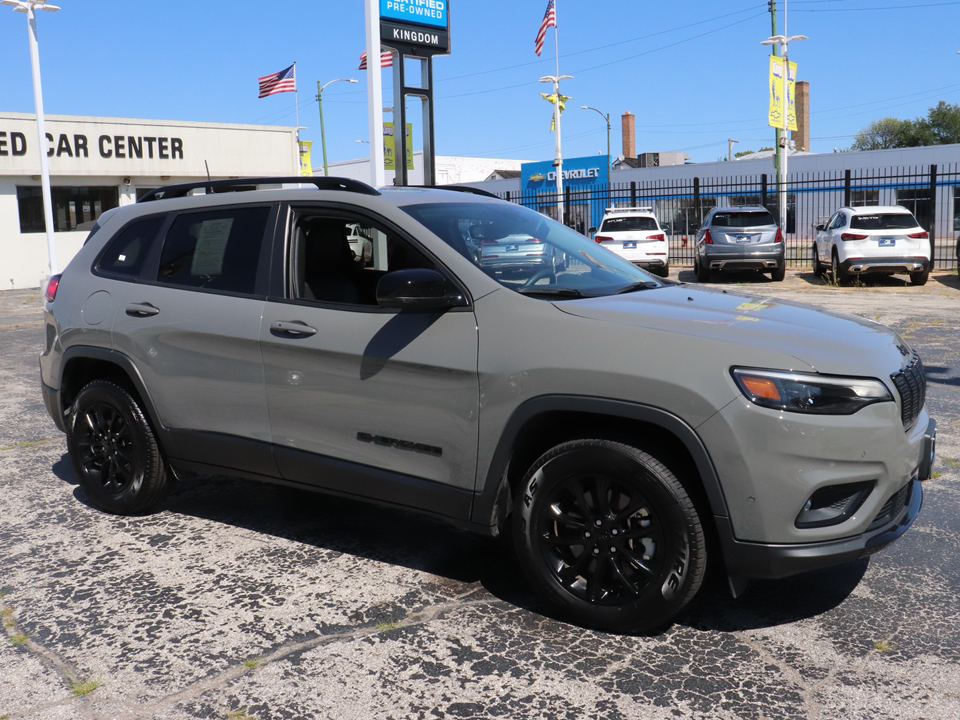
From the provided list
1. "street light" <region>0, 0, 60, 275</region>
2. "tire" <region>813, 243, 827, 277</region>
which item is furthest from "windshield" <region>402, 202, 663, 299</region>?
"street light" <region>0, 0, 60, 275</region>

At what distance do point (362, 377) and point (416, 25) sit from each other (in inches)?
429

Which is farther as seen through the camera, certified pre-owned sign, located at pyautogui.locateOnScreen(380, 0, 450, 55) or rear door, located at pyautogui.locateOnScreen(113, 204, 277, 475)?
certified pre-owned sign, located at pyautogui.locateOnScreen(380, 0, 450, 55)

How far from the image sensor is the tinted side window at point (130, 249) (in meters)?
4.86

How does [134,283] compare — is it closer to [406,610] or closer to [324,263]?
[324,263]

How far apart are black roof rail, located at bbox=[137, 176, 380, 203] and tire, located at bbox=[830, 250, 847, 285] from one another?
16580mm

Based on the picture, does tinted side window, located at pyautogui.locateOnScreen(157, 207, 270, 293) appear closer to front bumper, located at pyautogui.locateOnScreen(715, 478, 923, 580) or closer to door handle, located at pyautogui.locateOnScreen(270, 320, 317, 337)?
door handle, located at pyautogui.locateOnScreen(270, 320, 317, 337)

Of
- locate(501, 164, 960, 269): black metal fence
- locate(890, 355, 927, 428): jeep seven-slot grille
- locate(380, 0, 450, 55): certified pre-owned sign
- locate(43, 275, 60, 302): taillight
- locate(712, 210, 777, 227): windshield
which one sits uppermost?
locate(380, 0, 450, 55): certified pre-owned sign

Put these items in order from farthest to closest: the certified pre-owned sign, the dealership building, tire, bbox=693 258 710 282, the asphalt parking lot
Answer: the dealership building
tire, bbox=693 258 710 282
the certified pre-owned sign
the asphalt parking lot

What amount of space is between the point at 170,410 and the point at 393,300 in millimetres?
1653

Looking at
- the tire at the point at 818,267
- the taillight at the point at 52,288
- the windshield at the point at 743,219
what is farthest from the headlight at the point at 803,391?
the tire at the point at 818,267

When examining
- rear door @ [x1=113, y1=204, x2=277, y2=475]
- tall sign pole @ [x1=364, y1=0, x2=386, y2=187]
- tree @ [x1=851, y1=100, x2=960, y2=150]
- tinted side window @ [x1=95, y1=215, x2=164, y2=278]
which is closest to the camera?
rear door @ [x1=113, y1=204, x2=277, y2=475]

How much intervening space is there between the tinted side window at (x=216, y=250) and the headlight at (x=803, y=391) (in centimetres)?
237

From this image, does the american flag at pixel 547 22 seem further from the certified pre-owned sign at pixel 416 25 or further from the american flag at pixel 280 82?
the certified pre-owned sign at pixel 416 25

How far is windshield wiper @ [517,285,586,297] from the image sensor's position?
12.1ft
